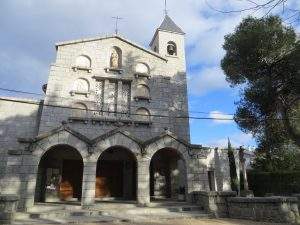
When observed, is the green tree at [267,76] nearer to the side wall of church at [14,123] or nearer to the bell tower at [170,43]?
the bell tower at [170,43]

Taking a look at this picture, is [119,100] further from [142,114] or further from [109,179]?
[109,179]

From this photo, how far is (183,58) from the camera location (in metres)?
27.1

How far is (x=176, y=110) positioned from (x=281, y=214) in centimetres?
1269

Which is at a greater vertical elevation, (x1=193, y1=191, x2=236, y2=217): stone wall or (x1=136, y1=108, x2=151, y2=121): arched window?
(x1=136, y1=108, x2=151, y2=121): arched window

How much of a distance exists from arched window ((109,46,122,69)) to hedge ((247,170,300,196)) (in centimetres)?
1630

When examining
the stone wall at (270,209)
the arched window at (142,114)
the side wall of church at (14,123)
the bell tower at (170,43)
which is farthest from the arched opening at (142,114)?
the stone wall at (270,209)

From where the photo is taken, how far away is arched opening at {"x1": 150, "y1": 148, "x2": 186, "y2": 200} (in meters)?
21.2

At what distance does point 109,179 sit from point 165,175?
421 cm

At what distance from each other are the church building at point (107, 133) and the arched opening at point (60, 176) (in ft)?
0.21

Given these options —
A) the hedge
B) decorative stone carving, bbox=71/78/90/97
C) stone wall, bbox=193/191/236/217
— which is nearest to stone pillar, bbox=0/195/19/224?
stone wall, bbox=193/191/236/217

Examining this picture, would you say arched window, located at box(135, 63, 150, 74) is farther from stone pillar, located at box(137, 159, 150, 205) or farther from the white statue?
→ stone pillar, located at box(137, 159, 150, 205)

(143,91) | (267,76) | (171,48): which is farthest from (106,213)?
(171,48)

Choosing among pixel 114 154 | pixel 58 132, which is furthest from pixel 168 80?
pixel 58 132

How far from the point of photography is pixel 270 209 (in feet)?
42.9
